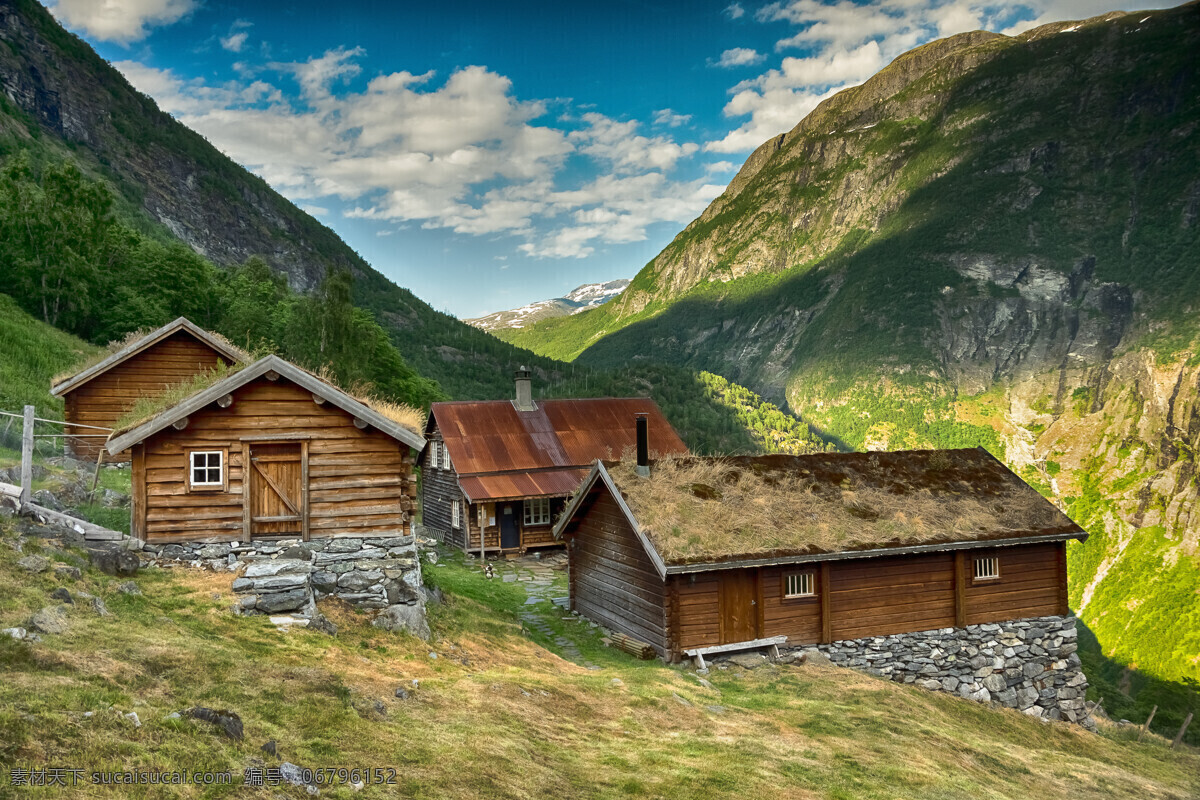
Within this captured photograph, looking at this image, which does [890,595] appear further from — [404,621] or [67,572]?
[67,572]

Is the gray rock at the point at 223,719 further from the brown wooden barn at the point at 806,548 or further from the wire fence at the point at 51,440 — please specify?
the wire fence at the point at 51,440

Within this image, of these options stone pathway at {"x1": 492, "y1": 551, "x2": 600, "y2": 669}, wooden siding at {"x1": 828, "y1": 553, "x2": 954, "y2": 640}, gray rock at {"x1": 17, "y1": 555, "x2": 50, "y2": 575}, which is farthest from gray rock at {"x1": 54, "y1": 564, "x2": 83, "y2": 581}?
wooden siding at {"x1": 828, "y1": 553, "x2": 954, "y2": 640}

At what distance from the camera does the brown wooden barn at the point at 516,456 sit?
104ft

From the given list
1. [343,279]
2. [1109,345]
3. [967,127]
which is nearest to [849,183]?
[967,127]

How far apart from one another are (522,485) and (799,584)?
14.9 meters

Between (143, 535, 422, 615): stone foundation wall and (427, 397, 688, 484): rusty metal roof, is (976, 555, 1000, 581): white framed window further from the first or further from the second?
(143, 535, 422, 615): stone foundation wall

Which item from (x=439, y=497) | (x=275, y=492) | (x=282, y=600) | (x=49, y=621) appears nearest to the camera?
(x=49, y=621)

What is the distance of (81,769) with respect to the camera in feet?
19.5

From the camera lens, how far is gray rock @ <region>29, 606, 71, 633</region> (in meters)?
8.83

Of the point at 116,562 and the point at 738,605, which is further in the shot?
the point at 738,605

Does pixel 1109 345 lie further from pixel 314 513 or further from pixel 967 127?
pixel 314 513

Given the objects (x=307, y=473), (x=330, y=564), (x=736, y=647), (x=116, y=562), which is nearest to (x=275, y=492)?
(x=307, y=473)

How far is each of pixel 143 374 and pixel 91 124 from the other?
283 ft

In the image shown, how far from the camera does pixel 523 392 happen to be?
35.9 metres
